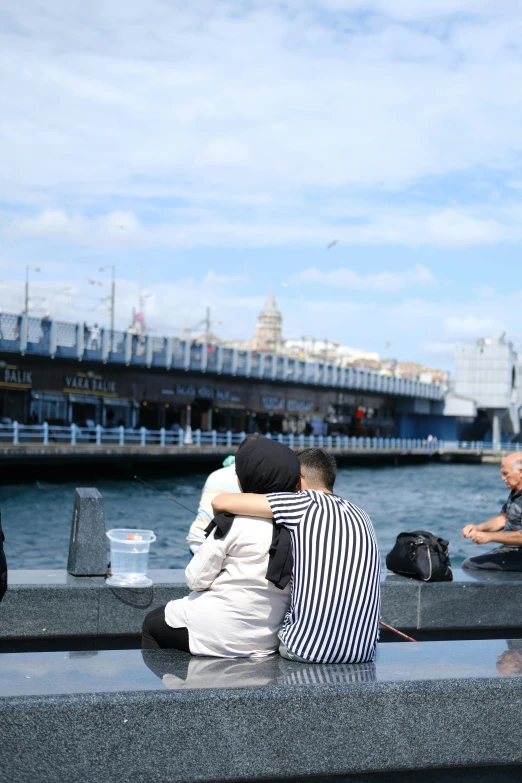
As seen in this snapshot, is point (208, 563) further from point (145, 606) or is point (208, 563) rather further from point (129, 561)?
point (129, 561)

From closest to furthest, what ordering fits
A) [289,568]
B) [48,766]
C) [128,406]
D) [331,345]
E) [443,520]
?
1. [48,766]
2. [289,568]
3. [443,520]
4. [128,406]
5. [331,345]

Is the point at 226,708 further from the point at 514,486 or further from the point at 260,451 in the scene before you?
the point at 514,486

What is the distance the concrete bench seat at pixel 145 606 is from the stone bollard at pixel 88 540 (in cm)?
9

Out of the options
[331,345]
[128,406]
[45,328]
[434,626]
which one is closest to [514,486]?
[434,626]

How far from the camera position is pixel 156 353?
1839 inches

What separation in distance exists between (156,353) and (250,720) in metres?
43.7

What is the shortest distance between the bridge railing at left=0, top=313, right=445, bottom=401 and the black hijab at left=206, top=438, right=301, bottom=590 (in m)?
35.6

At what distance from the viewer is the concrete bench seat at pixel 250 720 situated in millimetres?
3297

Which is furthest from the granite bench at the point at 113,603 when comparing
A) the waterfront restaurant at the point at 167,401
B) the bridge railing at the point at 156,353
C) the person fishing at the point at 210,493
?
the waterfront restaurant at the point at 167,401

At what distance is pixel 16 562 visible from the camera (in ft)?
50.0

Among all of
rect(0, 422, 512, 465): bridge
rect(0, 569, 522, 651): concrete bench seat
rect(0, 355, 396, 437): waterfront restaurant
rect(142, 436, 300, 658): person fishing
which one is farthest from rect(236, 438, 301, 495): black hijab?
rect(0, 355, 396, 437): waterfront restaurant

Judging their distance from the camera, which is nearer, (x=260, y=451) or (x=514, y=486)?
(x=260, y=451)

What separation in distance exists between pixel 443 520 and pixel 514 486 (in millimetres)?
19914

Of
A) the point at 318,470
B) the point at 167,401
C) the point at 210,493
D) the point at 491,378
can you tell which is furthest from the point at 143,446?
the point at 491,378
